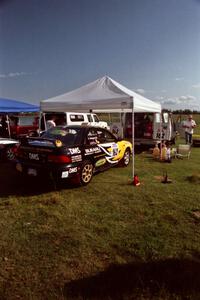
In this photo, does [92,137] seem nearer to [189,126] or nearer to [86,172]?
[86,172]

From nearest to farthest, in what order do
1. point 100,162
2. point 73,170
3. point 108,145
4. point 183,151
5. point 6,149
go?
point 73,170 → point 100,162 → point 108,145 → point 6,149 → point 183,151

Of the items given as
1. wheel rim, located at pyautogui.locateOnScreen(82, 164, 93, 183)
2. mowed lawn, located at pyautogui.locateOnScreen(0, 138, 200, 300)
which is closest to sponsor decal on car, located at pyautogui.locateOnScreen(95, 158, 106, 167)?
wheel rim, located at pyautogui.locateOnScreen(82, 164, 93, 183)

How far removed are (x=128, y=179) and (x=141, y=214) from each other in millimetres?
2472

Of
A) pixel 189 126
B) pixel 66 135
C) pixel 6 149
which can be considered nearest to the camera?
pixel 66 135

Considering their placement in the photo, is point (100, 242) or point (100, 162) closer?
point (100, 242)

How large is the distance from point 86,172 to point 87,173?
63 millimetres

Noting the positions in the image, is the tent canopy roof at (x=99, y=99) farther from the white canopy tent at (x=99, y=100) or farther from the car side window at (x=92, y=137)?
the car side window at (x=92, y=137)

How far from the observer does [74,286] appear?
8.93ft

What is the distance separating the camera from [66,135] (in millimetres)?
6332

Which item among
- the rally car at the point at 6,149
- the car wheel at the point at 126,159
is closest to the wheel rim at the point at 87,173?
the car wheel at the point at 126,159

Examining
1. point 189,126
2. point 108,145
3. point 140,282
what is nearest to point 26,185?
point 108,145

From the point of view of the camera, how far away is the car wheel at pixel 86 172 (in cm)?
616

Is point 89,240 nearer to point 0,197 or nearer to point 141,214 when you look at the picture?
point 141,214

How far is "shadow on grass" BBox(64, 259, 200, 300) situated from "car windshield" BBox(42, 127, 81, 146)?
3597 mm
